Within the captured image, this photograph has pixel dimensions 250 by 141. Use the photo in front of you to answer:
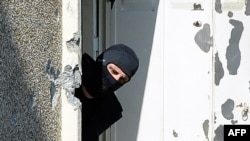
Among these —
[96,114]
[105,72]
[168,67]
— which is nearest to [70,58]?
[105,72]

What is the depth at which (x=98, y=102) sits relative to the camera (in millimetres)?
1963

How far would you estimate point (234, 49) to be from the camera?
9.26ft

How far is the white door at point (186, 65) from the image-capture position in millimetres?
2789

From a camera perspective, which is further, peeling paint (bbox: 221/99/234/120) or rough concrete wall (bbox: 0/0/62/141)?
peeling paint (bbox: 221/99/234/120)

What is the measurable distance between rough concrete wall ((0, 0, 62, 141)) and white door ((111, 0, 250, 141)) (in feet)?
4.65

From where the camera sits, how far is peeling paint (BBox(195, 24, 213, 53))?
2799 millimetres

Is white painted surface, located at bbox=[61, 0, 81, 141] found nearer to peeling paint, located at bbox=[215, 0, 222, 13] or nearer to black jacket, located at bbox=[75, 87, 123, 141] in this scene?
black jacket, located at bbox=[75, 87, 123, 141]

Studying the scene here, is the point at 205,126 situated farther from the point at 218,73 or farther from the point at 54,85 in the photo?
the point at 54,85

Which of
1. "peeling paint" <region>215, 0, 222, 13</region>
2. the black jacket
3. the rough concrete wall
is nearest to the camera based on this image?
the rough concrete wall

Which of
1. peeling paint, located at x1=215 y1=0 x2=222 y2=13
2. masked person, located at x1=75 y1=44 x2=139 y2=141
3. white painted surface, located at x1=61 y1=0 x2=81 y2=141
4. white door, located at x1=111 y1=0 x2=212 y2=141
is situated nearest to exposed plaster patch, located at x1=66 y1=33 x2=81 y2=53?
white painted surface, located at x1=61 y1=0 x2=81 y2=141

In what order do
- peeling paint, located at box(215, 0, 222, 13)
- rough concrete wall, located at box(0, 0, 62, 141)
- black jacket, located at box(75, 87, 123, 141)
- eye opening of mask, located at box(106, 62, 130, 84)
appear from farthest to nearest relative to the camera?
1. peeling paint, located at box(215, 0, 222, 13)
2. black jacket, located at box(75, 87, 123, 141)
3. eye opening of mask, located at box(106, 62, 130, 84)
4. rough concrete wall, located at box(0, 0, 62, 141)

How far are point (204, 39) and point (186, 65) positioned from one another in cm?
18

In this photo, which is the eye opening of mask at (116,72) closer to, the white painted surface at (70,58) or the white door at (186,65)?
the white painted surface at (70,58)

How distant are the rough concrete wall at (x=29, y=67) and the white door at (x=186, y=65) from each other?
1.42 m
